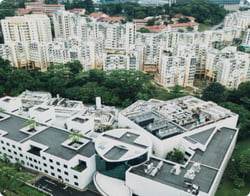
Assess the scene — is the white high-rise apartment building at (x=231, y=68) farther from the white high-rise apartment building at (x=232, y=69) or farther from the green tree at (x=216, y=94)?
the green tree at (x=216, y=94)

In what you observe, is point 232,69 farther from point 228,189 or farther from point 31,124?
point 31,124

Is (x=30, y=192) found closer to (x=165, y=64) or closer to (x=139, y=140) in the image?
(x=139, y=140)

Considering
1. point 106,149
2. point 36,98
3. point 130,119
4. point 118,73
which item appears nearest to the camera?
point 106,149

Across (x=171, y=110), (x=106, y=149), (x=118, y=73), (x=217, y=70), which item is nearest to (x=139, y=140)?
(x=106, y=149)

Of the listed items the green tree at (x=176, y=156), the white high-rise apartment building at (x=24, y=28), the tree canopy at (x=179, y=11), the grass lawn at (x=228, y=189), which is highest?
the tree canopy at (x=179, y=11)

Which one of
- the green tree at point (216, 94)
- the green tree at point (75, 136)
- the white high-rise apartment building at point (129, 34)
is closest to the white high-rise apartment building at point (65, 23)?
the white high-rise apartment building at point (129, 34)

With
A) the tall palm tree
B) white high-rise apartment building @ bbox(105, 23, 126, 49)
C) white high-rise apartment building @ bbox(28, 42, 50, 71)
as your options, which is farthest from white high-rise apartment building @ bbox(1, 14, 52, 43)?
the tall palm tree
